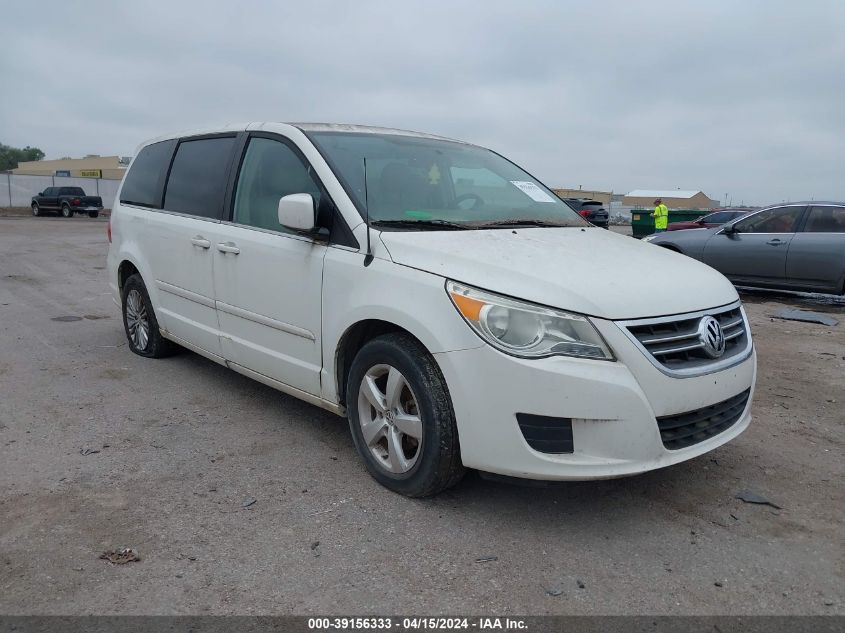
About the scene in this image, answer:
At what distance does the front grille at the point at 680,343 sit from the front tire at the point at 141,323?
400 centimetres

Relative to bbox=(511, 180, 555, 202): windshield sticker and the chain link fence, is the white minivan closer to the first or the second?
bbox=(511, 180, 555, 202): windshield sticker

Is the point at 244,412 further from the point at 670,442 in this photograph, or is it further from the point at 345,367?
the point at 670,442

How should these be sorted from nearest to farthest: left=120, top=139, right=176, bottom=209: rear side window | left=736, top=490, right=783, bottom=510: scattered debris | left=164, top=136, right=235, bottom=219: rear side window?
left=736, top=490, right=783, bottom=510: scattered debris, left=164, top=136, right=235, bottom=219: rear side window, left=120, top=139, right=176, bottom=209: rear side window

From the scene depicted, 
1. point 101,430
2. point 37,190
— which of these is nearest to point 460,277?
point 101,430

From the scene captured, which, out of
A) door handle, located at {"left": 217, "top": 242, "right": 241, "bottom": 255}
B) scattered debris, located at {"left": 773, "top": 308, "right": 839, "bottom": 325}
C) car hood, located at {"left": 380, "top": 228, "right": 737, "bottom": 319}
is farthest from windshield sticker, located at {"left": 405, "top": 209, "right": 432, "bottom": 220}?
scattered debris, located at {"left": 773, "top": 308, "right": 839, "bottom": 325}

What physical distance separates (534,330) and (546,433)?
0.42 m

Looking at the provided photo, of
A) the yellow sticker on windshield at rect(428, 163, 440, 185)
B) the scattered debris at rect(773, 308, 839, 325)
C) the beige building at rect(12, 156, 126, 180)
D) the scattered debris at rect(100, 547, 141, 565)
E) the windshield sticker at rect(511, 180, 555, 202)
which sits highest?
the beige building at rect(12, 156, 126, 180)

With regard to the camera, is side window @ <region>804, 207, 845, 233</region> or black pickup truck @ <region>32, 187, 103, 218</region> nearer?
side window @ <region>804, 207, 845, 233</region>

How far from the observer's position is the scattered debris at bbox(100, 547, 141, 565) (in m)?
2.73

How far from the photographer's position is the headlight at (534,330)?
278cm

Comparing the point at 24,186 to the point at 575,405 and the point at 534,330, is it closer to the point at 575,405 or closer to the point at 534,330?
the point at 534,330

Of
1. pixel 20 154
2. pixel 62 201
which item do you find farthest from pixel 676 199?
pixel 20 154

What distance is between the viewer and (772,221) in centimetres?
1023

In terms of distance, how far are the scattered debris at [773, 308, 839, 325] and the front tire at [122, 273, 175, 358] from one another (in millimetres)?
7216
